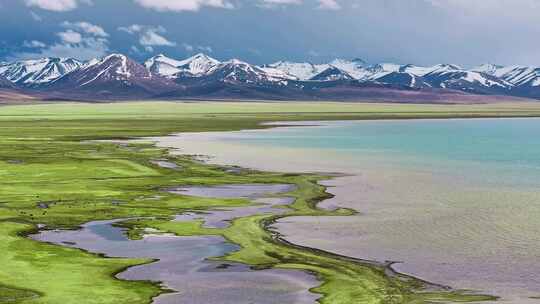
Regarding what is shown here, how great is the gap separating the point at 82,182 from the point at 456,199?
2686 cm

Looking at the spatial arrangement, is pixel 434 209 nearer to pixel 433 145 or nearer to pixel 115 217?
pixel 115 217

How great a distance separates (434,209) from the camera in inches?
1854

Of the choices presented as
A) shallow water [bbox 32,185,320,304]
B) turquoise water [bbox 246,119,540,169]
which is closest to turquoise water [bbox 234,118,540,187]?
turquoise water [bbox 246,119,540,169]

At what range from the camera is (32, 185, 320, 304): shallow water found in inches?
1088

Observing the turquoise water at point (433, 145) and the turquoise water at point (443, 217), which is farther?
the turquoise water at point (433, 145)

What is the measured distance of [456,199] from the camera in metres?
51.4

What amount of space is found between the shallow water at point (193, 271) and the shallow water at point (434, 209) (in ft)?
14.9

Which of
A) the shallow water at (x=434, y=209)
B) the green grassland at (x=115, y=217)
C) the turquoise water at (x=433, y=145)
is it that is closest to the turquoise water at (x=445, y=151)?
the turquoise water at (x=433, y=145)

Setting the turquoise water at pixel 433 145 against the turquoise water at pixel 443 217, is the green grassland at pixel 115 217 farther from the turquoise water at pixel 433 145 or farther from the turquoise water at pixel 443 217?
the turquoise water at pixel 433 145

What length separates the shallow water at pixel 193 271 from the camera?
27641 millimetres

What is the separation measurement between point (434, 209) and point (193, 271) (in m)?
20.0

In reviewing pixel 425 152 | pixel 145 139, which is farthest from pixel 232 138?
pixel 425 152

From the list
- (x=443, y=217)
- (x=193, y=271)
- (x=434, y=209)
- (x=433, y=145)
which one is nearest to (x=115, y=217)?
(x=193, y=271)

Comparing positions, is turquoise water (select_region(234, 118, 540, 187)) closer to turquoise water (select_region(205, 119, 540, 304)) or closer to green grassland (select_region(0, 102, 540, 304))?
turquoise water (select_region(205, 119, 540, 304))
